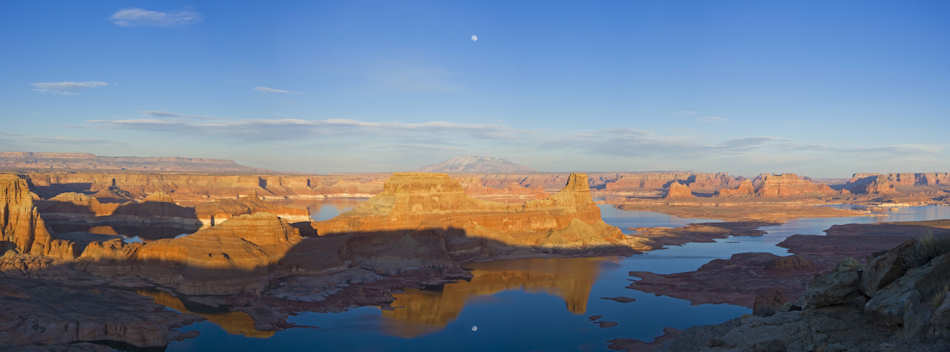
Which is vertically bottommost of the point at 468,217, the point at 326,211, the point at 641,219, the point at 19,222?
the point at 326,211

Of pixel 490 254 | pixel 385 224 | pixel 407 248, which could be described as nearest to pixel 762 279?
pixel 490 254

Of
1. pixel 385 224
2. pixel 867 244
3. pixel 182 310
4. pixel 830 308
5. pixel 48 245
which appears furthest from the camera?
pixel 867 244

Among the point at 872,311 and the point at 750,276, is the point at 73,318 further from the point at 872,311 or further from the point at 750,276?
the point at 750,276

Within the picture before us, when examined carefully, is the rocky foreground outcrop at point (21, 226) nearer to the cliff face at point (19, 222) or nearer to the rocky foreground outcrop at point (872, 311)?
the cliff face at point (19, 222)

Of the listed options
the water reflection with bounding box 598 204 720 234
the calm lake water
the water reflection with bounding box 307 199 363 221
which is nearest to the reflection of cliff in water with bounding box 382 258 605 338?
the calm lake water

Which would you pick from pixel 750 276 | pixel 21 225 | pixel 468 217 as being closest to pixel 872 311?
pixel 750 276

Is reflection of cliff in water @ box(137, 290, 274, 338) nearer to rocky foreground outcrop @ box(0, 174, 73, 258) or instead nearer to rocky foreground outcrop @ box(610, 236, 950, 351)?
rocky foreground outcrop @ box(0, 174, 73, 258)

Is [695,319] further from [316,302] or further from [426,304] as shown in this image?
[316,302]
